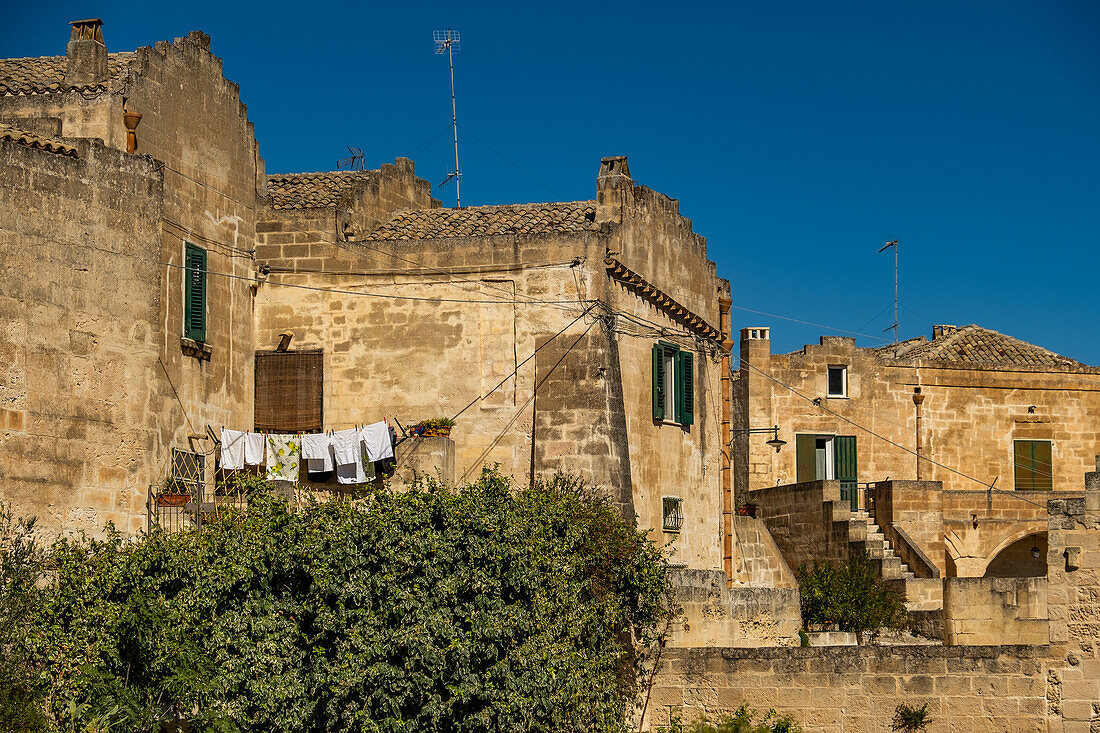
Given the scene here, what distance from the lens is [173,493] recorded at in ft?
71.5

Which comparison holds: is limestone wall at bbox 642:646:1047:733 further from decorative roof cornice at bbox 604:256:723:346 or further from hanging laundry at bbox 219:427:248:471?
hanging laundry at bbox 219:427:248:471

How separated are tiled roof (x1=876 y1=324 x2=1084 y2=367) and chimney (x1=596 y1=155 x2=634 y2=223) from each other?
1369 centimetres

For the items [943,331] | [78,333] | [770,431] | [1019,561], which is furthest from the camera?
[943,331]

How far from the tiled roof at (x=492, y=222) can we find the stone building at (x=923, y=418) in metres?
11.1

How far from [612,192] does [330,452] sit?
6594mm

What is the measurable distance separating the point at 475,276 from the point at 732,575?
803cm

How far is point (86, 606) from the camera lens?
1870 cm

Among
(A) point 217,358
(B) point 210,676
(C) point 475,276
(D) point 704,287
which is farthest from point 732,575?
(B) point 210,676

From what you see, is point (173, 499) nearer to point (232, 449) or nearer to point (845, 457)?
point (232, 449)

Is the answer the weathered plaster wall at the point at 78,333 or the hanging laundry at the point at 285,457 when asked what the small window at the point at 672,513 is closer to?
the hanging laundry at the point at 285,457

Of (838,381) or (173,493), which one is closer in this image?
(173,493)

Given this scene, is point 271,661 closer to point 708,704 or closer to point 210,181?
point 708,704

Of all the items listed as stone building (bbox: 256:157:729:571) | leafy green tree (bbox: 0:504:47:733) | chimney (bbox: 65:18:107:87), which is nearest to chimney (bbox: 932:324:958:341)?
stone building (bbox: 256:157:729:571)

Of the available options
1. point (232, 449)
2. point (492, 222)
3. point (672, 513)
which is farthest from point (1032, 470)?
point (232, 449)
